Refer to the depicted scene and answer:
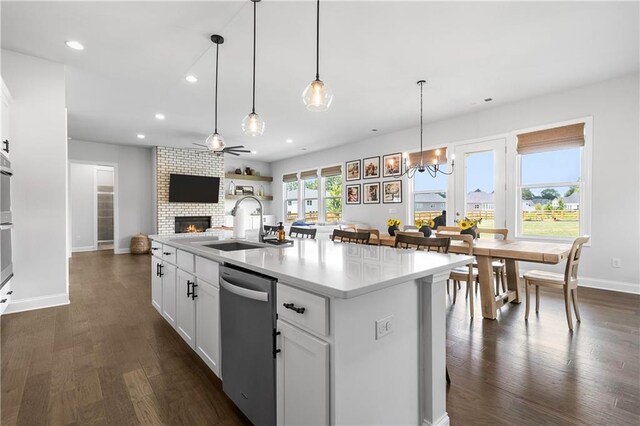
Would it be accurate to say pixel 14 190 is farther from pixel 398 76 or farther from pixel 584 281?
pixel 584 281

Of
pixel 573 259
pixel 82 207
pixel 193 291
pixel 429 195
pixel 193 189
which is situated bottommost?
pixel 193 291

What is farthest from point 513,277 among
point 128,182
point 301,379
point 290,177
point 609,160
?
point 128,182

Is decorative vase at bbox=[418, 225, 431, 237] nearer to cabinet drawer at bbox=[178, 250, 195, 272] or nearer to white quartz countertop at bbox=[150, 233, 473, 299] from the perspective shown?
white quartz countertop at bbox=[150, 233, 473, 299]

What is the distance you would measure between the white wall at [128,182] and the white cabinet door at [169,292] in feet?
19.8

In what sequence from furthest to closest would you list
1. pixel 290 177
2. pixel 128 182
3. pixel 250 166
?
pixel 250 166
pixel 290 177
pixel 128 182

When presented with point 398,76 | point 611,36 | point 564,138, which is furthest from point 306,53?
point 564,138

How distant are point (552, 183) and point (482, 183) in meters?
0.97

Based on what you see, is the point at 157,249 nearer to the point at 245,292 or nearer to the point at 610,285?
the point at 245,292

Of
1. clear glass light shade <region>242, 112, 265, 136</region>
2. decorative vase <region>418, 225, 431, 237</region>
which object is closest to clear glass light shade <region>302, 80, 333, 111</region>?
clear glass light shade <region>242, 112, 265, 136</region>

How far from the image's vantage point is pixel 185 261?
7.27 ft

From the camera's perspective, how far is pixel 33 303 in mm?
3230

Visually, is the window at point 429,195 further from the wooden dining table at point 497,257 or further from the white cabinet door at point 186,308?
the white cabinet door at point 186,308

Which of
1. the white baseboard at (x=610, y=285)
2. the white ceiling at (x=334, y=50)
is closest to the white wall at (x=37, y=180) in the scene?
the white ceiling at (x=334, y=50)

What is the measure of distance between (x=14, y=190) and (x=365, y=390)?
402 centimetres
